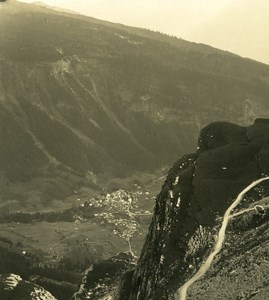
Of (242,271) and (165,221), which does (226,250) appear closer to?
(242,271)

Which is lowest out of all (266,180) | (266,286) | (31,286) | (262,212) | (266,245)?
(266,286)

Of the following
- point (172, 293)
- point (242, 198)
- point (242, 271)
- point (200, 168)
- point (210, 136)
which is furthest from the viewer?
point (210, 136)

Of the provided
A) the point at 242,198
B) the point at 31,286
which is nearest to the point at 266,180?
the point at 242,198

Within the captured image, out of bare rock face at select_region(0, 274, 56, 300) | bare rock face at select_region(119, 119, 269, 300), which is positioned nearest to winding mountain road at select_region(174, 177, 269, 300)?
bare rock face at select_region(119, 119, 269, 300)

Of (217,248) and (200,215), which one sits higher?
(200,215)

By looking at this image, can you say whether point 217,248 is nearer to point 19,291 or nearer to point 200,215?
point 200,215

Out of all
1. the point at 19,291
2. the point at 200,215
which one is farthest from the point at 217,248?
the point at 19,291

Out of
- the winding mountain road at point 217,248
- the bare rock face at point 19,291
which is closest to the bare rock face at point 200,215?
the winding mountain road at point 217,248
